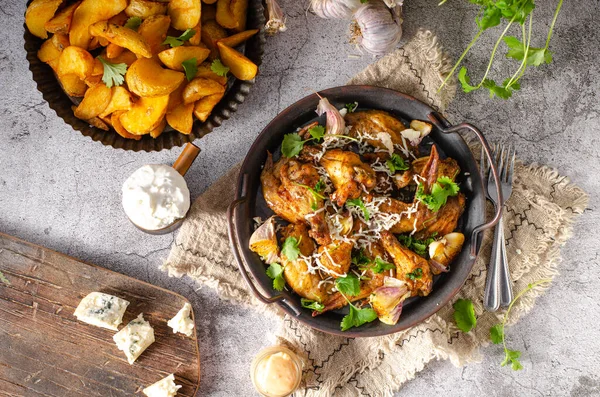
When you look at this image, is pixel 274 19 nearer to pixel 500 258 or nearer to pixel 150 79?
pixel 150 79

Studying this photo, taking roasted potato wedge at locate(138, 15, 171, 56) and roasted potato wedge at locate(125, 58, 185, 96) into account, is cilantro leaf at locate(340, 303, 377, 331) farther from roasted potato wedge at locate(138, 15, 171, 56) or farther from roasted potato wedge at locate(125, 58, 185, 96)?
roasted potato wedge at locate(138, 15, 171, 56)

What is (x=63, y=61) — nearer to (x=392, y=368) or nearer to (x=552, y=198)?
(x=392, y=368)

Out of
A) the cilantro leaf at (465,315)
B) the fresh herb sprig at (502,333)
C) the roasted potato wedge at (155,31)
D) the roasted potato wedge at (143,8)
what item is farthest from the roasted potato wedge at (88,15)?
the fresh herb sprig at (502,333)

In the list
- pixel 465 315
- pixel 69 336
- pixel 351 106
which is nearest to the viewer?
A: pixel 351 106

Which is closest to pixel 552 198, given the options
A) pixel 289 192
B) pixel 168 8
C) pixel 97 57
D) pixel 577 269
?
pixel 577 269

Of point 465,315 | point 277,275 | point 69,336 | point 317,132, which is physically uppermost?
point 317,132

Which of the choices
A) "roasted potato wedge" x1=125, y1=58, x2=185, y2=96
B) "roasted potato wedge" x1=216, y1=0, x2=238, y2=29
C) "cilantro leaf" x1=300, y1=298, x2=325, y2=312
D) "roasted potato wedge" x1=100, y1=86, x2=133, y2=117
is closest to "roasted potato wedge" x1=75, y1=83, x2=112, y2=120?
"roasted potato wedge" x1=100, y1=86, x2=133, y2=117

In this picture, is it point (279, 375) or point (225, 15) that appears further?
point (279, 375)

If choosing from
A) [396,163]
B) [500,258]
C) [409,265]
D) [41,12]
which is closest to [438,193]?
[396,163]
